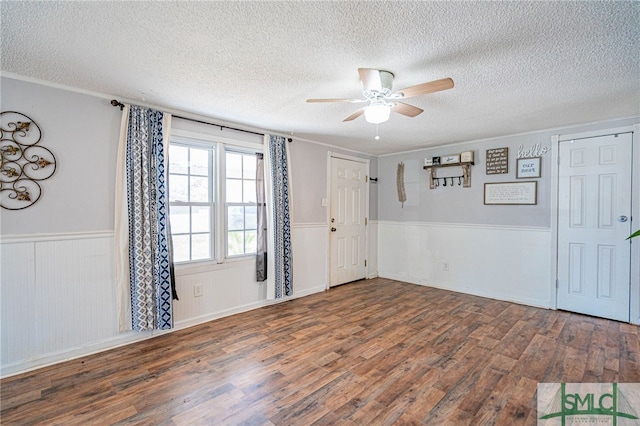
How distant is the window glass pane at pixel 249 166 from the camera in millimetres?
3710

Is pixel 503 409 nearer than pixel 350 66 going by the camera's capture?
Yes

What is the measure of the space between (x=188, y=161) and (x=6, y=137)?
1369 mm

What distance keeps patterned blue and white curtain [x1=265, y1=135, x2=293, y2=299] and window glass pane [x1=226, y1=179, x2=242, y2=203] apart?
0.35 meters

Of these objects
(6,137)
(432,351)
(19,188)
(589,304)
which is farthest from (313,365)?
(589,304)

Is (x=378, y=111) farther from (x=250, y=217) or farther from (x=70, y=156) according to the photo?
(x=70, y=156)

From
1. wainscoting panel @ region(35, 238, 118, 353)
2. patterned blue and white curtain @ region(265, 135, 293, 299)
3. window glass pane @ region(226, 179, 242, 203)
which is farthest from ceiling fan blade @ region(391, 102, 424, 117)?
wainscoting panel @ region(35, 238, 118, 353)

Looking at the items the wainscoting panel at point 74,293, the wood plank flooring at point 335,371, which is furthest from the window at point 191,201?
the wood plank flooring at point 335,371

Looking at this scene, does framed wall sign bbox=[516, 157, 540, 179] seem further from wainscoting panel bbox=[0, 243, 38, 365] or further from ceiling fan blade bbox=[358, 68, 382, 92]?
wainscoting panel bbox=[0, 243, 38, 365]

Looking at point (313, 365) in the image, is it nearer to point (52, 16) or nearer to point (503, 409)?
point (503, 409)

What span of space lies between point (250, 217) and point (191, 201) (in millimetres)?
759

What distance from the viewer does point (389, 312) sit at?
3.62 m

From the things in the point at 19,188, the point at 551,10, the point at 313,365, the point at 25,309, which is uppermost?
the point at 551,10

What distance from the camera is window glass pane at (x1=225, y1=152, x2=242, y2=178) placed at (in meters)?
3.56

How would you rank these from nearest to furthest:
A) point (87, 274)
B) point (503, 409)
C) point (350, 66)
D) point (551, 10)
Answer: point (551, 10) < point (503, 409) < point (350, 66) < point (87, 274)
